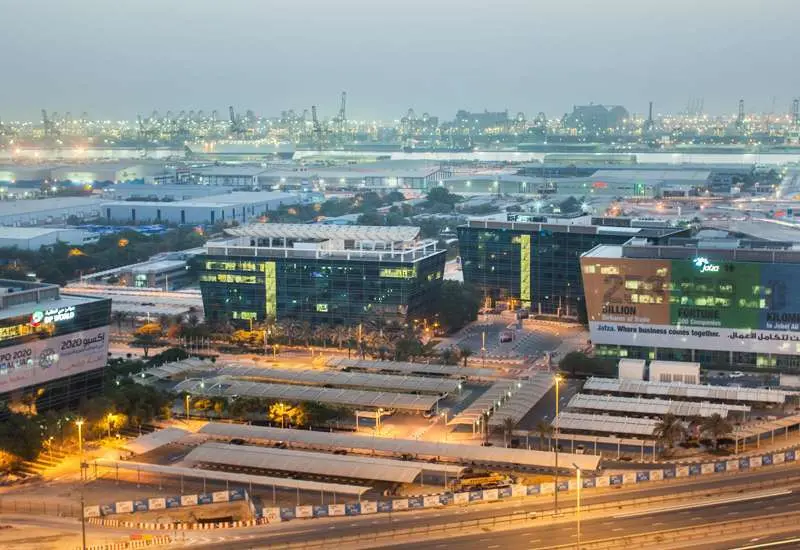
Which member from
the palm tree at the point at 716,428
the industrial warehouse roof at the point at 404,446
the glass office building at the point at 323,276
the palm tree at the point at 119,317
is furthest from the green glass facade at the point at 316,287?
the palm tree at the point at 716,428

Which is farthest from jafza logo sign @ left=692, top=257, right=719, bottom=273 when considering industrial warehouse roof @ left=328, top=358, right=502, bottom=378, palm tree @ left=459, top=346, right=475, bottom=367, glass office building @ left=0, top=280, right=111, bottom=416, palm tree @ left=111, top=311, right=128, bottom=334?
palm tree @ left=111, top=311, right=128, bottom=334

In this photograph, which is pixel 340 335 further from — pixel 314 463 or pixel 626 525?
pixel 626 525

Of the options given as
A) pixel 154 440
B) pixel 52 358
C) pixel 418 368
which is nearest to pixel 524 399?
pixel 418 368

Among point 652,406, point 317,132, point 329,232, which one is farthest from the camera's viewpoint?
point 317,132

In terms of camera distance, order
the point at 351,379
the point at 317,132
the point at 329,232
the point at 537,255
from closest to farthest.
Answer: the point at 351,379, the point at 329,232, the point at 537,255, the point at 317,132

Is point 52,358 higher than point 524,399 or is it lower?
higher

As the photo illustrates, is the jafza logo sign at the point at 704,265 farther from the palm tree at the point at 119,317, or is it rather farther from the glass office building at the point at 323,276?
the palm tree at the point at 119,317
